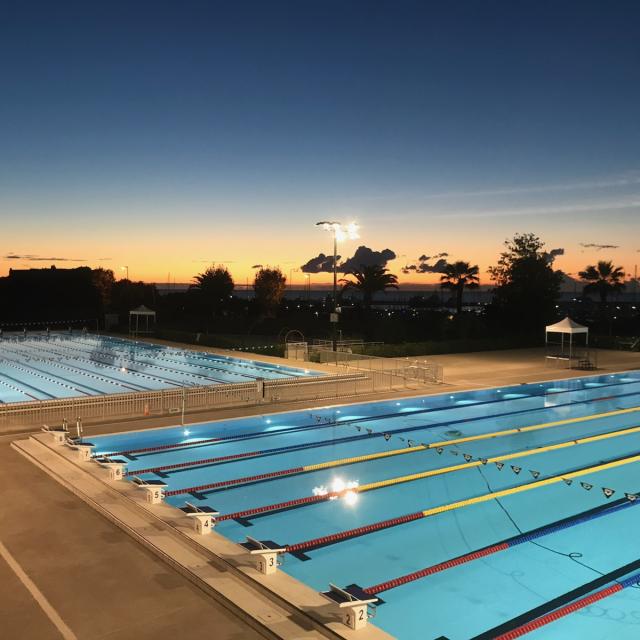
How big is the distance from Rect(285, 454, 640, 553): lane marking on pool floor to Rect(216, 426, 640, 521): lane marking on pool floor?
93 cm

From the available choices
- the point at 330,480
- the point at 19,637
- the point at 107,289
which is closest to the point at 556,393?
the point at 330,480

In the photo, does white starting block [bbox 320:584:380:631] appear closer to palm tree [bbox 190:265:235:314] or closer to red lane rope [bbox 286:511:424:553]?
red lane rope [bbox 286:511:424:553]

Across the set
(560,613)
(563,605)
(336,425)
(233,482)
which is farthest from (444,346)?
(560,613)

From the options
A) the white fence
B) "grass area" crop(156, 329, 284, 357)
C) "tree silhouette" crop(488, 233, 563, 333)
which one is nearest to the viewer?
the white fence

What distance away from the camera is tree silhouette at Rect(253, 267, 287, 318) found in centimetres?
4406

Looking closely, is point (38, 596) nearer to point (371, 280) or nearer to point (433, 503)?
point (433, 503)

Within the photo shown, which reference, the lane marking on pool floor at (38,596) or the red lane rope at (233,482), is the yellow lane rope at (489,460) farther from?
the lane marking on pool floor at (38,596)

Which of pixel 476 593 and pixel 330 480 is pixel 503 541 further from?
pixel 330 480

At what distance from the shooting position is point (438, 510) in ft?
27.3

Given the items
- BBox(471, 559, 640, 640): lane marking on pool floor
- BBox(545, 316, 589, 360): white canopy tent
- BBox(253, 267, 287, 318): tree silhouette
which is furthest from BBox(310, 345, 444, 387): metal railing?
BBox(253, 267, 287, 318): tree silhouette

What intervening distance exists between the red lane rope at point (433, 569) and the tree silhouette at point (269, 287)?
123 ft

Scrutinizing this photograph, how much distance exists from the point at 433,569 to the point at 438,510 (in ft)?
6.33

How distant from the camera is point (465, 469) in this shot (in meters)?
10.4

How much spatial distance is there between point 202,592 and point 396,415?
32.0 feet
